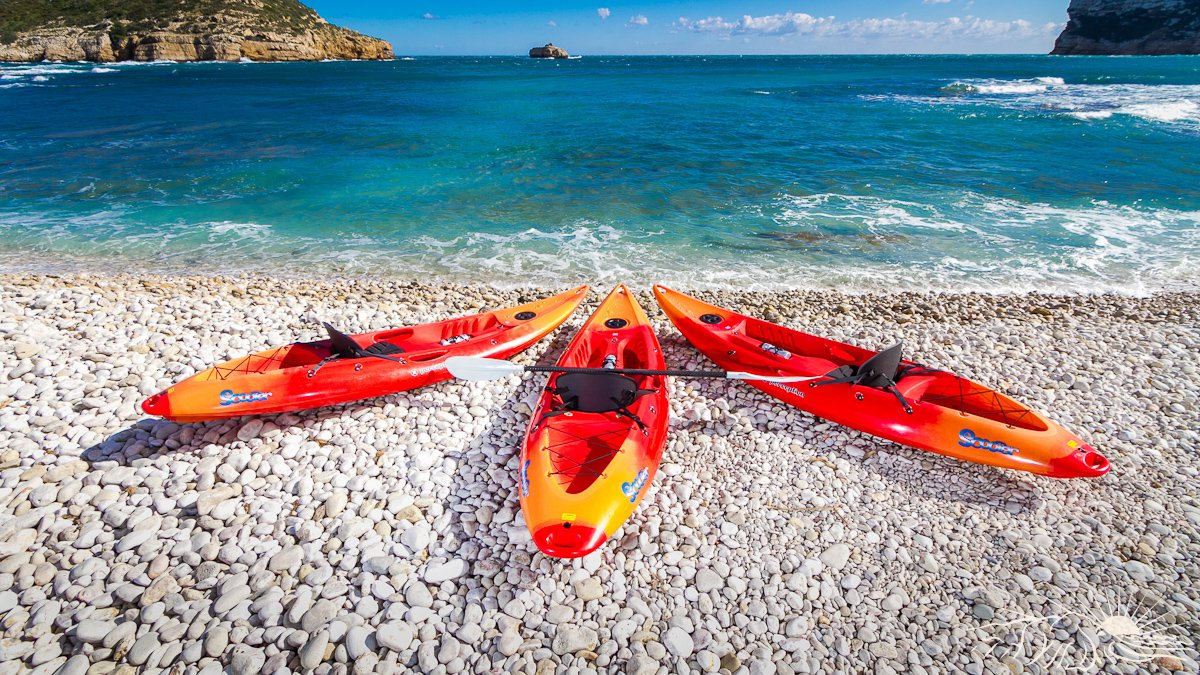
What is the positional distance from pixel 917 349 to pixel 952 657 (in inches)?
192

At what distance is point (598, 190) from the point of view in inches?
695

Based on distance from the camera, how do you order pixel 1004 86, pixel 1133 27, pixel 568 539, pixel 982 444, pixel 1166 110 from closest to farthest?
pixel 568 539 → pixel 982 444 → pixel 1166 110 → pixel 1004 86 → pixel 1133 27

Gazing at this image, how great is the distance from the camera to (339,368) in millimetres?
6258

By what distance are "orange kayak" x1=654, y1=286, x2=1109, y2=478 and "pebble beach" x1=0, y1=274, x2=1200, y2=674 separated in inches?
10.8

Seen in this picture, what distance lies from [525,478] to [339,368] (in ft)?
9.28

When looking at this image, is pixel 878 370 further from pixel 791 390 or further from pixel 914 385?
pixel 791 390

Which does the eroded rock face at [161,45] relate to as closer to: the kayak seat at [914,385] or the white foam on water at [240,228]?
the white foam on water at [240,228]

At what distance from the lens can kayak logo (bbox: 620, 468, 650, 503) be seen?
A: 15.6 feet

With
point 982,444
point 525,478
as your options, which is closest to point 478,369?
point 525,478

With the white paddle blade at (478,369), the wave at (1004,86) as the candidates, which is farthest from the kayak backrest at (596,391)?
the wave at (1004,86)

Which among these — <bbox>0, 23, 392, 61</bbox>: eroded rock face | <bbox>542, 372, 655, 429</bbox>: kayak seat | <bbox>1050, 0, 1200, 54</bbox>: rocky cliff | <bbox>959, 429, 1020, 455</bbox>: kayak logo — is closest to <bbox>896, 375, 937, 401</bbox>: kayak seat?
<bbox>959, 429, 1020, 455</bbox>: kayak logo

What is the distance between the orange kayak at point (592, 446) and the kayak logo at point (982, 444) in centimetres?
299

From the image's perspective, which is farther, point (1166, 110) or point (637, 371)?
point (1166, 110)

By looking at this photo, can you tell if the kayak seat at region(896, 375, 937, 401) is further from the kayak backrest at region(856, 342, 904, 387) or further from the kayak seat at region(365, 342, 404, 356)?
the kayak seat at region(365, 342, 404, 356)
